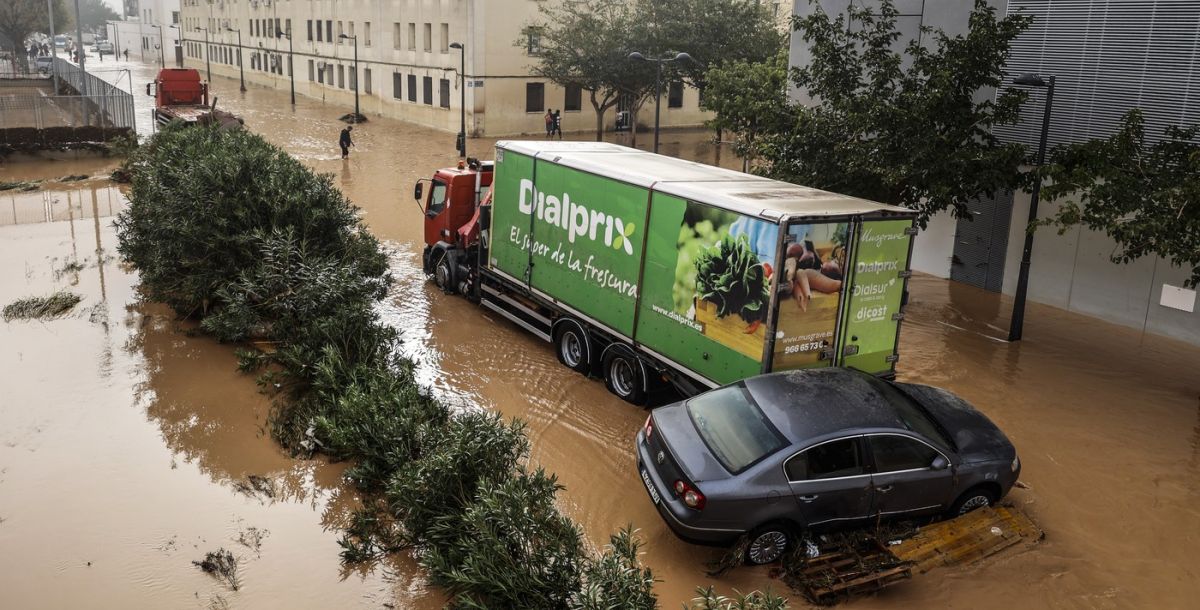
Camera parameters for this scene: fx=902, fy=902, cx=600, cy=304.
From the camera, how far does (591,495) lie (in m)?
9.23

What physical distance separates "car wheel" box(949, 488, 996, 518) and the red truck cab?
9113 millimetres

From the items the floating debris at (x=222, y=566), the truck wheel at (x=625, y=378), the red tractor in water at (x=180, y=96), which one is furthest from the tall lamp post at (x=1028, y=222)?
the red tractor in water at (x=180, y=96)

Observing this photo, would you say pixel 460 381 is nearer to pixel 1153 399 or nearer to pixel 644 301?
pixel 644 301

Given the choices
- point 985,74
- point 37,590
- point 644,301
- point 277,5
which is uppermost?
point 277,5

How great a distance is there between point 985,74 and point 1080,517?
764 centimetres

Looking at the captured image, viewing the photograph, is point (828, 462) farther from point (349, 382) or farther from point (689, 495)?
point (349, 382)

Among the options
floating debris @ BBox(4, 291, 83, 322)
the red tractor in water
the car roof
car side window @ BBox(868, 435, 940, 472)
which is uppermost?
the red tractor in water

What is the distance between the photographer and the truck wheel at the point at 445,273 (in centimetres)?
1580

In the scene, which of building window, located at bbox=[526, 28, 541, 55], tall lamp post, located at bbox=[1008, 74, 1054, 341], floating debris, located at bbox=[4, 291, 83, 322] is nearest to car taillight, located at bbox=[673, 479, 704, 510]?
tall lamp post, located at bbox=[1008, 74, 1054, 341]

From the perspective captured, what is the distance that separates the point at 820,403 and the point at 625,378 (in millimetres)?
3692

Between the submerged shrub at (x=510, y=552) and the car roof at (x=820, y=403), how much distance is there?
2.17 meters

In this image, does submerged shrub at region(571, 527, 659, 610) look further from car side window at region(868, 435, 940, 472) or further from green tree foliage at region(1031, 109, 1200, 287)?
green tree foliage at region(1031, 109, 1200, 287)

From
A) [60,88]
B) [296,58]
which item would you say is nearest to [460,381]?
[60,88]

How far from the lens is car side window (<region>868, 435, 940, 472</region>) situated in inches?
316
